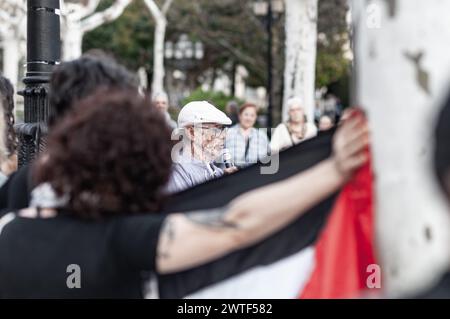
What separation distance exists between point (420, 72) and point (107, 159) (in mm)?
888

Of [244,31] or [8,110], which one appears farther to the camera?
[244,31]

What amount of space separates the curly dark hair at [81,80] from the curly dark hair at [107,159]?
0.83 ft

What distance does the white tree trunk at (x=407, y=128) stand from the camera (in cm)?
207

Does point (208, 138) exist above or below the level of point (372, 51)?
below

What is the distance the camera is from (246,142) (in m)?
9.80

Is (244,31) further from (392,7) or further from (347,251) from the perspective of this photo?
(392,7)

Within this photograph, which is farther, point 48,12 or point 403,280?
point 48,12

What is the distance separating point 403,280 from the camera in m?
2.15

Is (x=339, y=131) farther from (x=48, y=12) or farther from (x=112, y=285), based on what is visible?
(x=48, y=12)

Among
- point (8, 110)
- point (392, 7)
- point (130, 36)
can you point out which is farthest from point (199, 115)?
point (130, 36)

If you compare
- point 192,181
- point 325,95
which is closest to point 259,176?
point 192,181

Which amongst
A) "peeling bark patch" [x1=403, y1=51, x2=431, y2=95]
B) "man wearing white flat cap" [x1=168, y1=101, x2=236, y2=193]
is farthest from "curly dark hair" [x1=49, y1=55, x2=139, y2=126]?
"man wearing white flat cap" [x1=168, y1=101, x2=236, y2=193]

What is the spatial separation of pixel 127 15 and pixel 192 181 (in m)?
39.2

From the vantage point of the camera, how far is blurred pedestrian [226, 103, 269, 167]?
945cm
